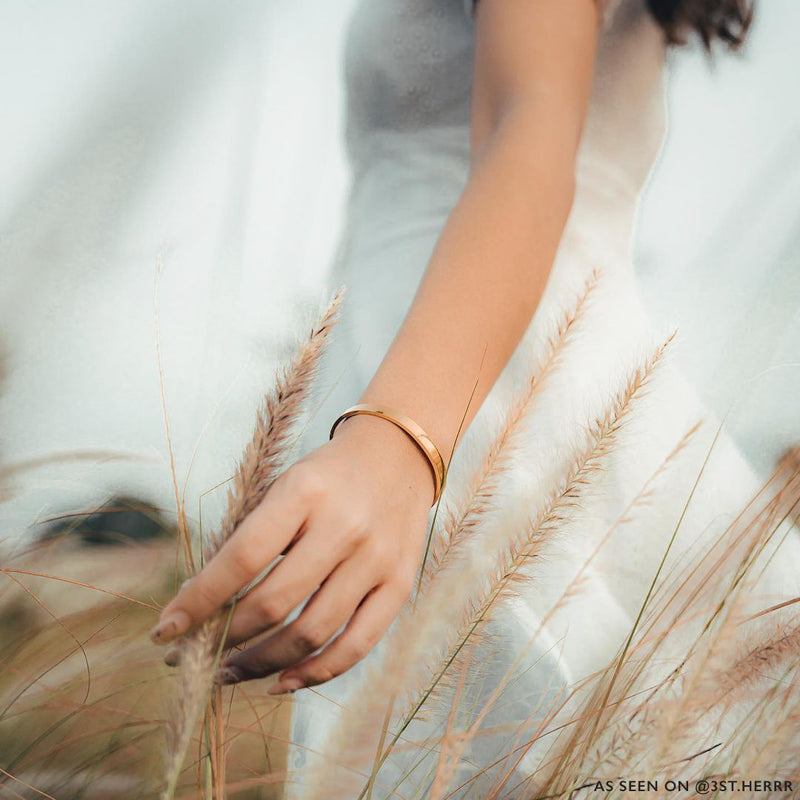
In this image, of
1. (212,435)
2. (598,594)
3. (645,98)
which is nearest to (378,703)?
(598,594)

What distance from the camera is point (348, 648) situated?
28cm

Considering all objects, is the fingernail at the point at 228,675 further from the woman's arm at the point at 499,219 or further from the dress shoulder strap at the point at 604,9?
the dress shoulder strap at the point at 604,9

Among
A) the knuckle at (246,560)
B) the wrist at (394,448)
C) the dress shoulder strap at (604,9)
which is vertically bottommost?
the knuckle at (246,560)

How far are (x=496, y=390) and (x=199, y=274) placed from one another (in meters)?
0.36

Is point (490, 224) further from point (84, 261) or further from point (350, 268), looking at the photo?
point (84, 261)

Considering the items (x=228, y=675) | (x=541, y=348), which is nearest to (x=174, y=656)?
(x=228, y=675)

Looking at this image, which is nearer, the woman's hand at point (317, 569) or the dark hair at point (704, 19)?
the woman's hand at point (317, 569)

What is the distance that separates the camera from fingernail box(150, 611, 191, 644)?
245mm

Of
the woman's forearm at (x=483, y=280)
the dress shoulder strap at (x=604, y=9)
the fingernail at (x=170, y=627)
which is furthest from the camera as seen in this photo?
the dress shoulder strap at (x=604, y=9)

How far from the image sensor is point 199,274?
2.37 ft

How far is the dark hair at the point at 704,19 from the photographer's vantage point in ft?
2.45

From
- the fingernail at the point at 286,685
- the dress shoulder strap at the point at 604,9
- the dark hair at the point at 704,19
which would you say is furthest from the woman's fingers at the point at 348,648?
the dark hair at the point at 704,19

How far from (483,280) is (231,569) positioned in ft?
0.78

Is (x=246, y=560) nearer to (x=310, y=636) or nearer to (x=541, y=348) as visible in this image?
(x=310, y=636)
